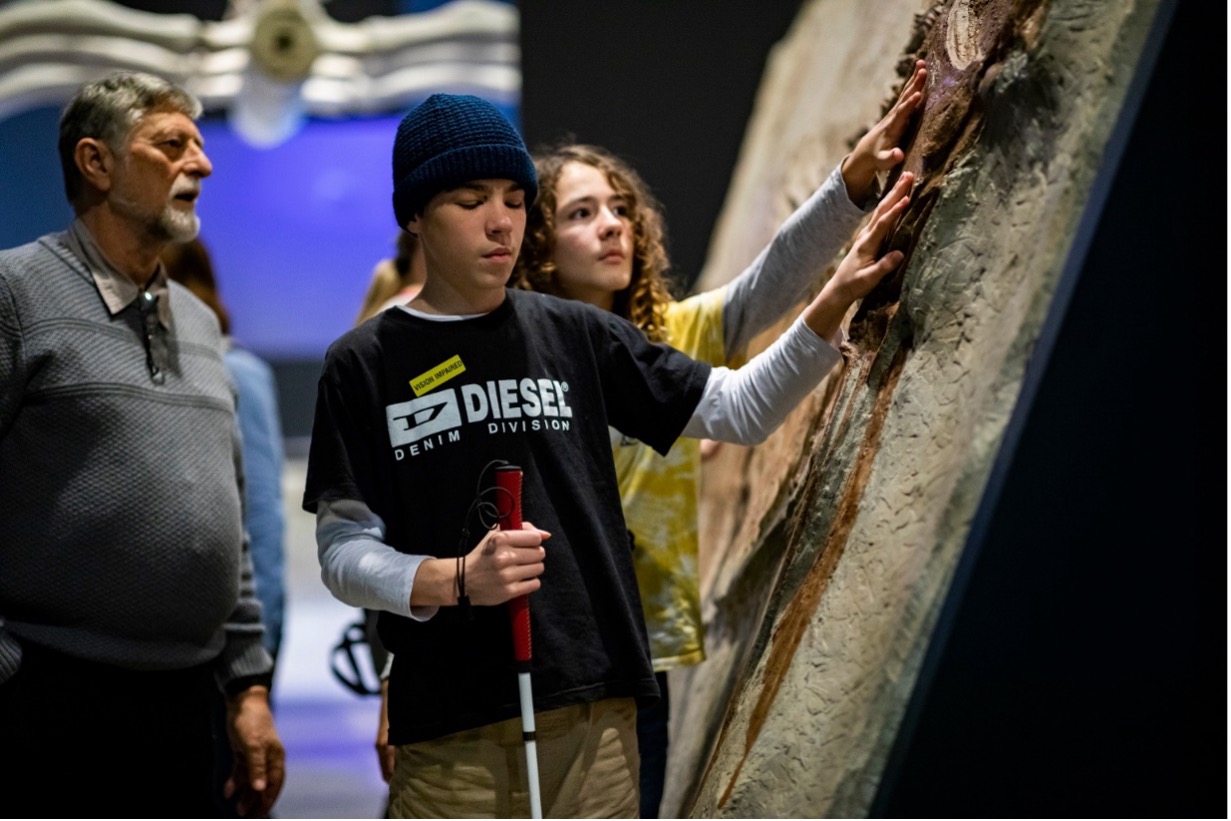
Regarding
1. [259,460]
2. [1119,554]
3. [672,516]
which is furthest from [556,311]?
[259,460]

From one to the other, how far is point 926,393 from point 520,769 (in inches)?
20.5

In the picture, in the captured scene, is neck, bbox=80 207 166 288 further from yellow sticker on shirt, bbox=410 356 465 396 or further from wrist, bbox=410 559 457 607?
wrist, bbox=410 559 457 607

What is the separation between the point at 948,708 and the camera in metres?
1.84

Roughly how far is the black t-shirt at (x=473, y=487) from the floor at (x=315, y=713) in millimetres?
1582

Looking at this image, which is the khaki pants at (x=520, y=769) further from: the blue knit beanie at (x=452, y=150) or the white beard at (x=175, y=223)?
the white beard at (x=175, y=223)

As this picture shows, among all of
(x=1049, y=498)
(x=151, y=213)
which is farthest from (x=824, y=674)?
(x=151, y=213)

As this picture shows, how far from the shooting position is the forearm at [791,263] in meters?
1.44

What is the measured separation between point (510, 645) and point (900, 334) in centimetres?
47

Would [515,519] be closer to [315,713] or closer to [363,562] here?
[363,562]

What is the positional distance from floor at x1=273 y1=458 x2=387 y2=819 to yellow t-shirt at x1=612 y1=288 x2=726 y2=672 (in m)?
1.26

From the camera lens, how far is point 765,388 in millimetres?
1274

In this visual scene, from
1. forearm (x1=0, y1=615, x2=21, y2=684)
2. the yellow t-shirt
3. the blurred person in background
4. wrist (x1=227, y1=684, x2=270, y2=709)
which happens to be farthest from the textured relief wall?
the blurred person in background

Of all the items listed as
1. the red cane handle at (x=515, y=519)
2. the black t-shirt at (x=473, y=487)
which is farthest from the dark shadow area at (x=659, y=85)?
the red cane handle at (x=515, y=519)

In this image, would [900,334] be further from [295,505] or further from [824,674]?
[295,505]
